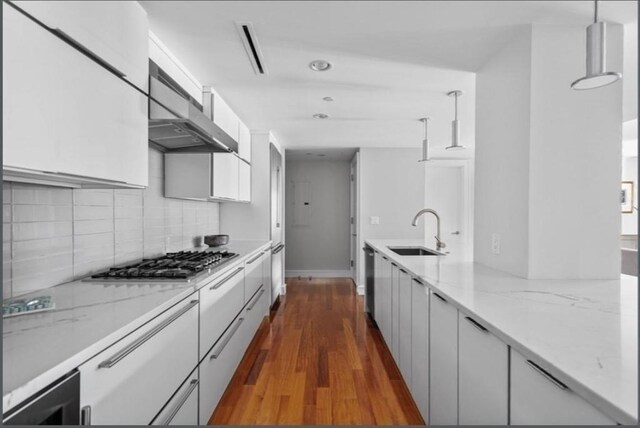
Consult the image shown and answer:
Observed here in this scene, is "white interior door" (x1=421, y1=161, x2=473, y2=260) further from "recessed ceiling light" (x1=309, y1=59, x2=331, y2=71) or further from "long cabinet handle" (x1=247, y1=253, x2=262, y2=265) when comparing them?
"recessed ceiling light" (x1=309, y1=59, x2=331, y2=71)

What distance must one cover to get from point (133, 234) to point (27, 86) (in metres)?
1.41

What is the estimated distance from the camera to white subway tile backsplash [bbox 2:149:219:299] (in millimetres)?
1367

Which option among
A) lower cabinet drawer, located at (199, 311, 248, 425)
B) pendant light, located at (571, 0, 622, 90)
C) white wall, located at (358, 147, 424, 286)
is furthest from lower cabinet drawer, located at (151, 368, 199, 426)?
white wall, located at (358, 147, 424, 286)

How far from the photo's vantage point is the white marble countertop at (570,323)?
711 mm

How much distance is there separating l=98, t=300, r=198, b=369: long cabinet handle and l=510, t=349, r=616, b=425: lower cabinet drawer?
1155 mm

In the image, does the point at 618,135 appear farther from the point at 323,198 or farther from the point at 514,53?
the point at 323,198

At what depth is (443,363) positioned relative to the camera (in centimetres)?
155

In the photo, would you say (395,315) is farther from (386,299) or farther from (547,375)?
(547,375)

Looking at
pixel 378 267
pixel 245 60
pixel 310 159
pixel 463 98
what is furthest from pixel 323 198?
pixel 245 60

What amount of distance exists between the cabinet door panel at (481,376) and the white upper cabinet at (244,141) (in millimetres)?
3139

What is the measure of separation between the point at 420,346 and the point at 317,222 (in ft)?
15.9

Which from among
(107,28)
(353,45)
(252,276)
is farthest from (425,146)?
(107,28)

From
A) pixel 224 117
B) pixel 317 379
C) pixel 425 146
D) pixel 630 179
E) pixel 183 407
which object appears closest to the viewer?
pixel 183 407

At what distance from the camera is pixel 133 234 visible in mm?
2256
